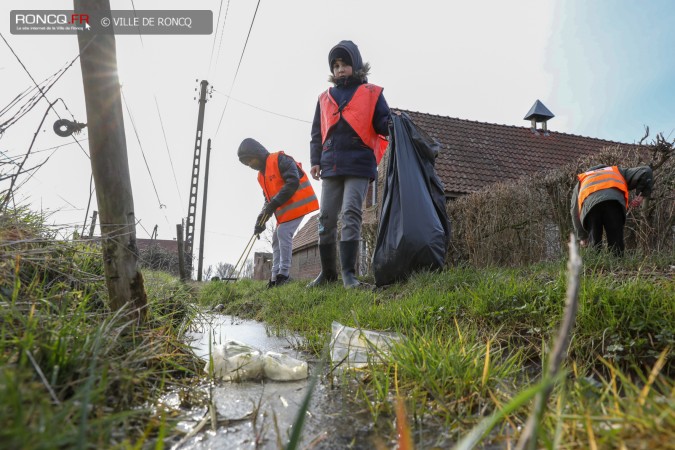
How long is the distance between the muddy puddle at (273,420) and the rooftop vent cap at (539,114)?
1548cm

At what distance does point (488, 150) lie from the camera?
1252 cm

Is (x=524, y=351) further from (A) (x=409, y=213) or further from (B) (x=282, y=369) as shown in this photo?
(A) (x=409, y=213)

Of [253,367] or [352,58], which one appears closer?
[253,367]

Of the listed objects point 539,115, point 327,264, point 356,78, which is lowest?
point 327,264

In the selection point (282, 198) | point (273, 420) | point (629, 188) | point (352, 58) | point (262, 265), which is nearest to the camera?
point (273, 420)

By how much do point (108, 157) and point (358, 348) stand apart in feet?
4.34

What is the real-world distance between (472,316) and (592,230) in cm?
266

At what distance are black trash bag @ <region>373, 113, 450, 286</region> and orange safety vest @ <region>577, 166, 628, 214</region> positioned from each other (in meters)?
1.37

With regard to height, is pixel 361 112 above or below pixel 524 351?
above

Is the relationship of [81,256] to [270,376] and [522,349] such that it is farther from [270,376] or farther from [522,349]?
[522,349]

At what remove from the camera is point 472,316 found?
2.12m

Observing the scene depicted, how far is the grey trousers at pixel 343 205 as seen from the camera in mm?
4227

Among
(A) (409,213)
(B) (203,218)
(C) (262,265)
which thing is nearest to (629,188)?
(A) (409,213)

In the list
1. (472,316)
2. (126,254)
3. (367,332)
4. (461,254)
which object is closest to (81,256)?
(126,254)
